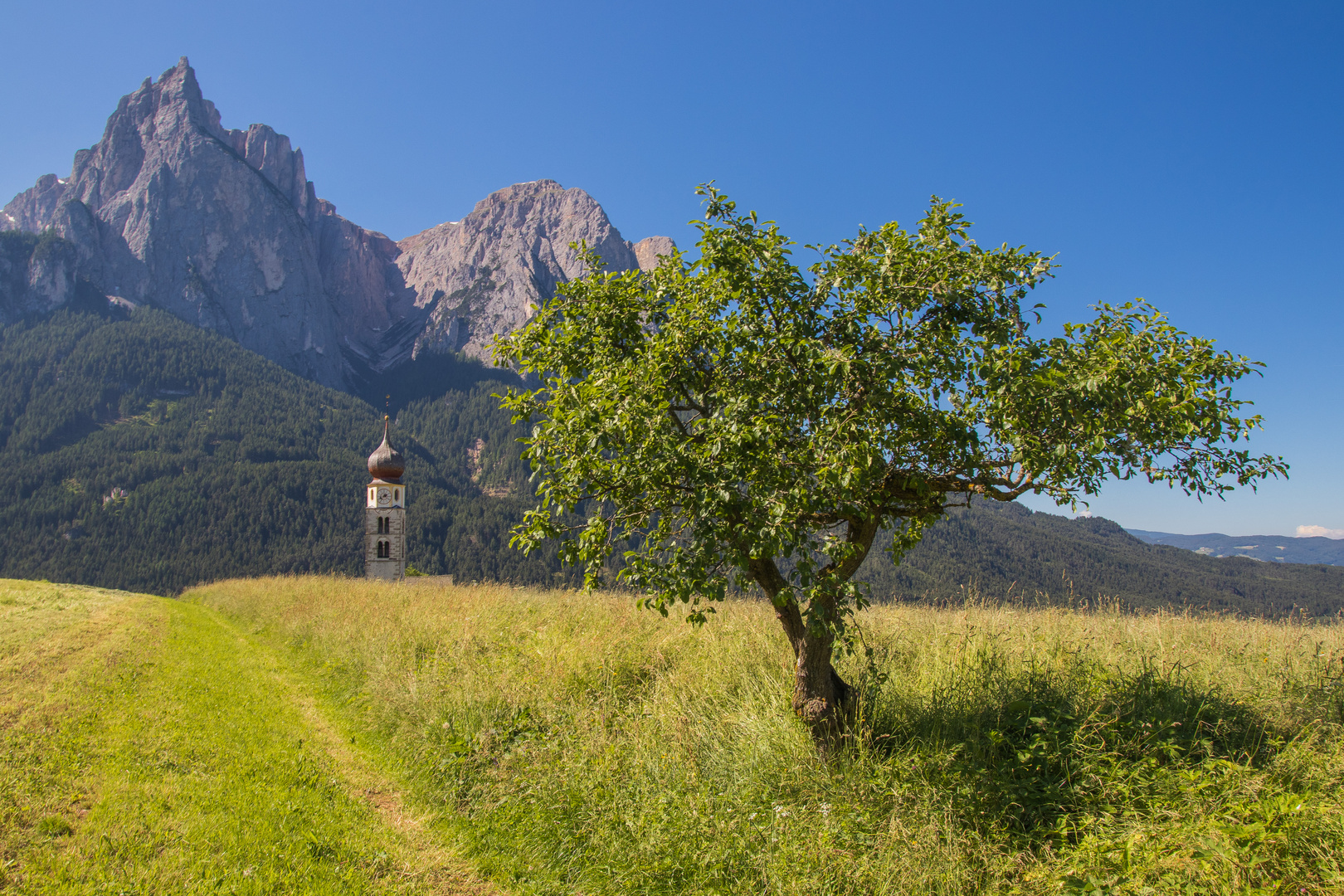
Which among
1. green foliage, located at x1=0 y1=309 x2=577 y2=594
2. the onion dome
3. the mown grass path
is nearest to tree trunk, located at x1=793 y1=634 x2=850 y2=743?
the mown grass path

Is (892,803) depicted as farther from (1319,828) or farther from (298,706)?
(298,706)

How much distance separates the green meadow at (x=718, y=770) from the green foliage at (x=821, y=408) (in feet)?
5.56

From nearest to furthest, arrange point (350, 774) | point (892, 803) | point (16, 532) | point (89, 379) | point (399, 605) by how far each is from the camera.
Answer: point (892, 803)
point (350, 774)
point (399, 605)
point (16, 532)
point (89, 379)

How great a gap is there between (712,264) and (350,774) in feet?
22.3

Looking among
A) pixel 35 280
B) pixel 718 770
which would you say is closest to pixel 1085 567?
pixel 718 770

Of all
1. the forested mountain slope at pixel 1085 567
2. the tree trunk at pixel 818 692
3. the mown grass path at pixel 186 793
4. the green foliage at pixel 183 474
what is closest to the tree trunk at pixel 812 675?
the tree trunk at pixel 818 692

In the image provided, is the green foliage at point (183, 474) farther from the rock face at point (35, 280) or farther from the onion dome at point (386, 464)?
the onion dome at point (386, 464)

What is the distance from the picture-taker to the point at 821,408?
543 cm

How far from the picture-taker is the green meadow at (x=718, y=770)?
5.03 m

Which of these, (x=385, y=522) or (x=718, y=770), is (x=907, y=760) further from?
(x=385, y=522)

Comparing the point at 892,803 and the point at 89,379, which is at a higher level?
the point at 89,379

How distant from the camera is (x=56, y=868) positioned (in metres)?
5.23

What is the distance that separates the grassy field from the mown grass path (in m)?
0.54

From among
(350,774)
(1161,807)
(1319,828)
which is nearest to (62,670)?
(350,774)
